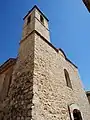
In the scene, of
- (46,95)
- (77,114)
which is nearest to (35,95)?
(46,95)

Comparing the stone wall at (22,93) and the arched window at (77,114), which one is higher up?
the stone wall at (22,93)

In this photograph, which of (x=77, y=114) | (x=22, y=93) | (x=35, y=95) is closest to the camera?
(x=35, y=95)

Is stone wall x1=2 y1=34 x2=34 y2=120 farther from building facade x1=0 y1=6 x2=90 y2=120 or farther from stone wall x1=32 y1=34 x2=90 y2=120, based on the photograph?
stone wall x1=32 y1=34 x2=90 y2=120

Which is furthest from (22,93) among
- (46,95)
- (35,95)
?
(46,95)

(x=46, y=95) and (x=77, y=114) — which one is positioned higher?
(x=46, y=95)

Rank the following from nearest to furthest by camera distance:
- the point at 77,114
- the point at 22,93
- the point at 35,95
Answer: the point at 35,95 → the point at 22,93 → the point at 77,114

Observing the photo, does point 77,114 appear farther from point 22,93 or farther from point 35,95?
point 22,93

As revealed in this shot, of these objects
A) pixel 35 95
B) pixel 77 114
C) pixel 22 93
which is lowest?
pixel 77 114

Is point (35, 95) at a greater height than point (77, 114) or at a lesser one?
greater

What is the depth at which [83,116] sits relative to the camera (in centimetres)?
618

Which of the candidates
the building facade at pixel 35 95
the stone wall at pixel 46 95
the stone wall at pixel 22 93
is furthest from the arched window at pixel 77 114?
the stone wall at pixel 22 93

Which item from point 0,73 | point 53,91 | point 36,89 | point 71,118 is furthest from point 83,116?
point 0,73

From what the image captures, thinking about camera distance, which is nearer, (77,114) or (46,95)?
(46,95)

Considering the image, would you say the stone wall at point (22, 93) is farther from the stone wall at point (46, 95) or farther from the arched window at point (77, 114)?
the arched window at point (77, 114)
